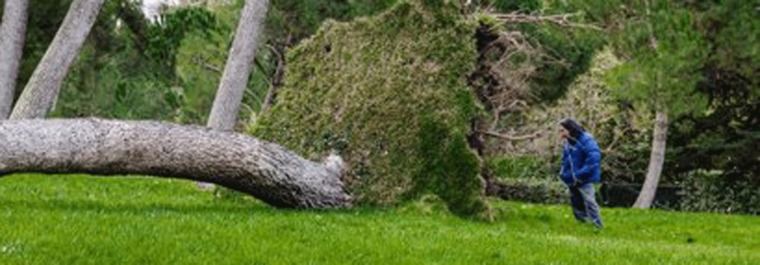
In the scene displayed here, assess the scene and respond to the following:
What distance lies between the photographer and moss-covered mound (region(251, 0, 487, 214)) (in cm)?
1571

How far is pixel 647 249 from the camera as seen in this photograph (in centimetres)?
1180

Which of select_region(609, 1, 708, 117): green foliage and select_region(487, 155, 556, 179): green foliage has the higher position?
select_region(609, 1, 708, 117): green foliage

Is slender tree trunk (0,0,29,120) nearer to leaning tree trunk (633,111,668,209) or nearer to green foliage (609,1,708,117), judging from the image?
green foliage (609,1,708,117)

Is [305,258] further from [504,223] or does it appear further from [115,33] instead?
[115,33]

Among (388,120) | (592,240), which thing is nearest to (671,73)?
(388,120)

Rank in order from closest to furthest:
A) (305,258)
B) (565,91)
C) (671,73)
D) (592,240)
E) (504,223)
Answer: (305,258), (592,240), (504,223), (671,73), (565,91)

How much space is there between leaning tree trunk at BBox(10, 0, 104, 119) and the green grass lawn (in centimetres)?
200

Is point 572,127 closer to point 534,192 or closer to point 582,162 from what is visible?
point 582,162

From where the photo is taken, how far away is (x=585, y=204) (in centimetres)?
1619

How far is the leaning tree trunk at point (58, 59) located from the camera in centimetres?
1797

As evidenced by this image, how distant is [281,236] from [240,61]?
938 cm

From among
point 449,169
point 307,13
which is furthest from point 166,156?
point 307,13

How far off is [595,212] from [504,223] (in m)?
1.58

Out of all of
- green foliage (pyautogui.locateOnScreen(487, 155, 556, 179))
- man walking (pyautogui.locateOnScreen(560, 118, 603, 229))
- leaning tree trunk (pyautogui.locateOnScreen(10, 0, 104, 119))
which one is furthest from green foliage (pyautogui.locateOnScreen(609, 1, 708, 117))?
leaning tree trunk (pyautogui.locateOnScreen(10, 0, 104, 119))
